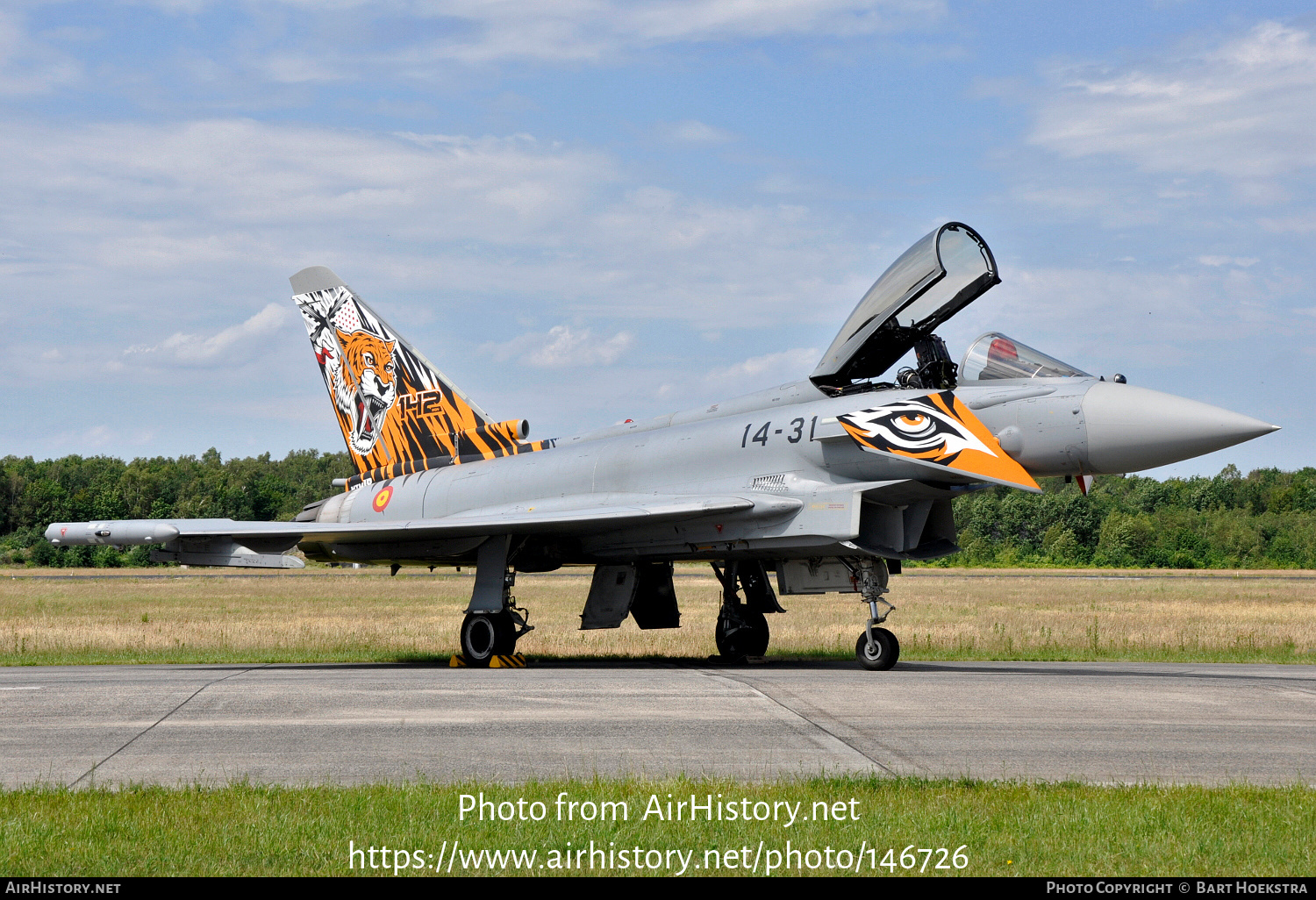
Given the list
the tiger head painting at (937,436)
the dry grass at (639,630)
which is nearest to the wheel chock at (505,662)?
the dry grass at (639,630)

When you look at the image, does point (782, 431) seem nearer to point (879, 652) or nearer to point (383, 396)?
point (879, 652)

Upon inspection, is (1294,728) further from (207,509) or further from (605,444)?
(207,509)

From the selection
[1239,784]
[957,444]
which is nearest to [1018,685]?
[957,444]

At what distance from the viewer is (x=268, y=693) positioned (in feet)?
37.1

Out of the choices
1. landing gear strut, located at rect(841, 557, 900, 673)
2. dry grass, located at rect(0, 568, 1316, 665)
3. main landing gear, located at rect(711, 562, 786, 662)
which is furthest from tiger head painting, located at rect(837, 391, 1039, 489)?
dry grass, located at rect(0, 568, 1316, 665)

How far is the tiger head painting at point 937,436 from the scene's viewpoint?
12.6 m

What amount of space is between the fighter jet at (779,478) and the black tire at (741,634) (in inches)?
1.2

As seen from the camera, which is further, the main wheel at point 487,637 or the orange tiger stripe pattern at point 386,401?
the orange tiger stripe pattern at point 386,401

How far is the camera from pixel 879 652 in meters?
13.5

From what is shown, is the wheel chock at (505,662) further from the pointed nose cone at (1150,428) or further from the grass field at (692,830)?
the grass field at (692,830)

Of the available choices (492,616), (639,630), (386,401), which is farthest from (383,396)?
(639,630)

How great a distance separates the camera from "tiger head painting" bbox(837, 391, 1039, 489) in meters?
12.6
